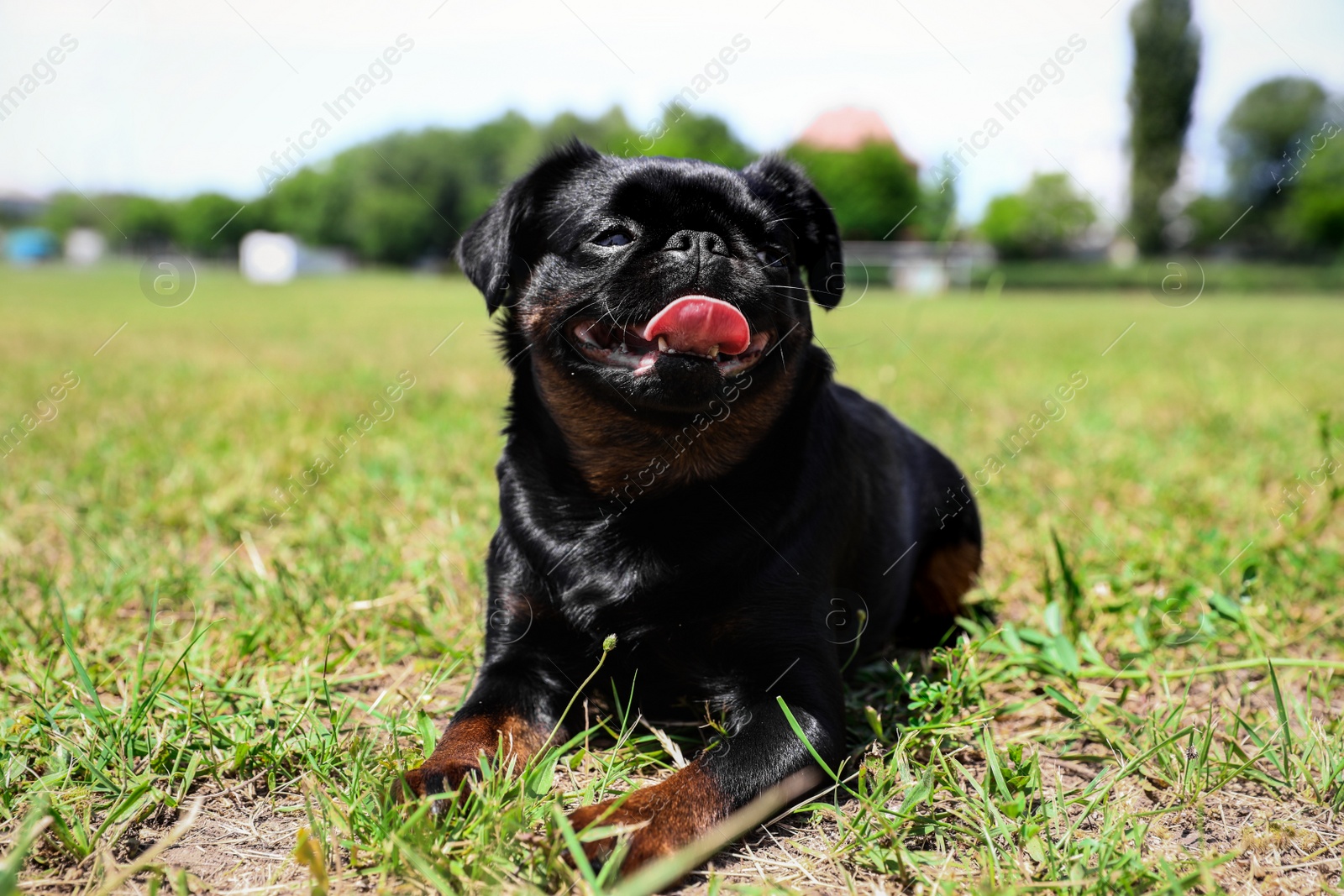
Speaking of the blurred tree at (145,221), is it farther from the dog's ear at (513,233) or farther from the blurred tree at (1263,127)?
the dog's ear at (513,233)

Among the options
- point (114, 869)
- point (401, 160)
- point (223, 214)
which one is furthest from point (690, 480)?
point (223, 214)

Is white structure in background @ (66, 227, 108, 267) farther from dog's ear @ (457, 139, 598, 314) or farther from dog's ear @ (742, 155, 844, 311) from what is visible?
dog's ear @ (742, 155, 844, 311)

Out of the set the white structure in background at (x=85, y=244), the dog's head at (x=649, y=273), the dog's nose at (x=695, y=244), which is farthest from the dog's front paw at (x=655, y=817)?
the white structure in background at (x=85, y=244)

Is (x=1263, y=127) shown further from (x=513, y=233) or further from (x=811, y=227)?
(x=513, y=233)

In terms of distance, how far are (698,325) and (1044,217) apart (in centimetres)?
7033

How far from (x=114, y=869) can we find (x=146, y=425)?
4.59m

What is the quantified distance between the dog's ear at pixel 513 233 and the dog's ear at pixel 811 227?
21.9 inches

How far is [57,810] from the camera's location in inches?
64.5

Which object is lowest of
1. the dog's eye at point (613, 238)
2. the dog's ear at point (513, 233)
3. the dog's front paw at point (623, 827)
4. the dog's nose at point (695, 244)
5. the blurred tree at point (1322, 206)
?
the dog's front paw at point (623, 827)

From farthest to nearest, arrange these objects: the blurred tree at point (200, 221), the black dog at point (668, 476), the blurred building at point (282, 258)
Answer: the blurred tree at point (200, 221) < the blurred building at point (282, 258) < the black dog at point (668, 476)

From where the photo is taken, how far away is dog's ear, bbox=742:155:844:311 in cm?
273

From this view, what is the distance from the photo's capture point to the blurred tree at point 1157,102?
151 ft

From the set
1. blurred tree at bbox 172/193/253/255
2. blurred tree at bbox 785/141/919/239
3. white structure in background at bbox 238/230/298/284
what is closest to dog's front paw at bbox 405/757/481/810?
blurred tree at bbox 785/141/919/239

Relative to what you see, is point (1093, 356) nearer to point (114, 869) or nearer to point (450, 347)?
point (450, 347)
